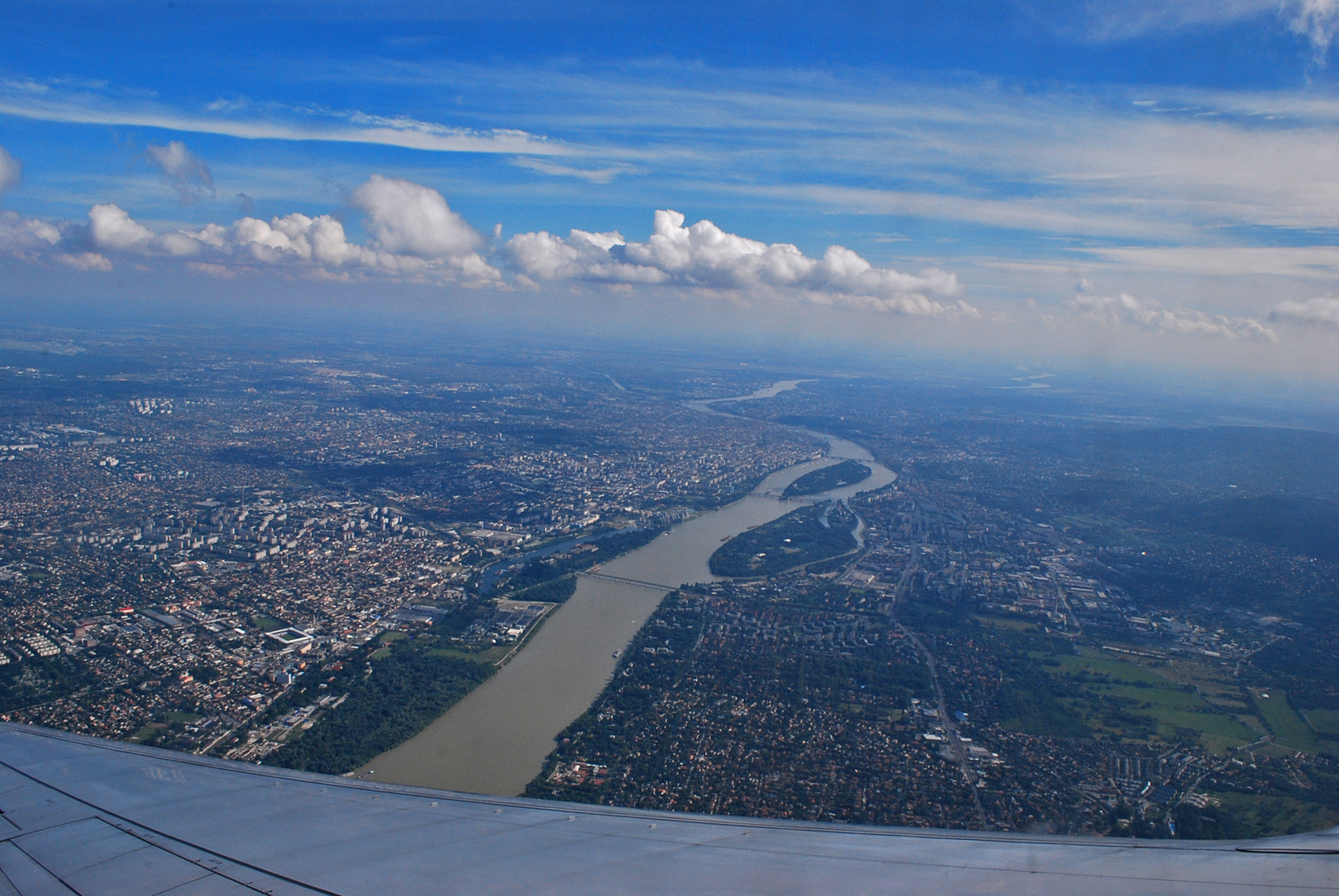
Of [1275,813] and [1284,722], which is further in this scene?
[1284,722]

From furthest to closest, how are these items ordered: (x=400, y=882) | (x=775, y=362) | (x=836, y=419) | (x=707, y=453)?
1. (x=775, y=362)
2. (x=836, y=419)
3. (x=707, y=453)
4. (x=400, y=882)

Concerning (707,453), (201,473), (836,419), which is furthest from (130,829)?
(836,419)

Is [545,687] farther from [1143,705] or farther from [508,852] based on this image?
[508,852]

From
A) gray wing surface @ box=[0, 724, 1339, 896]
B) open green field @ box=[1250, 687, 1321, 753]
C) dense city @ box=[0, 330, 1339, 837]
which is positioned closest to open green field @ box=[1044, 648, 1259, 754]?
dense city @ box=[0, 330, 1339, 837]

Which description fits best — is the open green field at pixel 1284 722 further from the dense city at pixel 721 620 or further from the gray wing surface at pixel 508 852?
the gray wing surface at pixel 508 852

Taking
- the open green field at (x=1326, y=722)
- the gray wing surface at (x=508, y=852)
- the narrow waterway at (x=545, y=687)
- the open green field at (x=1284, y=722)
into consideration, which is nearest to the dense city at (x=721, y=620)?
the open green field at (x=1284, y=722)

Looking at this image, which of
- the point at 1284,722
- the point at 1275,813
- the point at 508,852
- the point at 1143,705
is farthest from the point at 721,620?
the point at 508,852

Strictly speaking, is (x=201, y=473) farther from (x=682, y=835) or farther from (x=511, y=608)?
(x=682, y=835)
